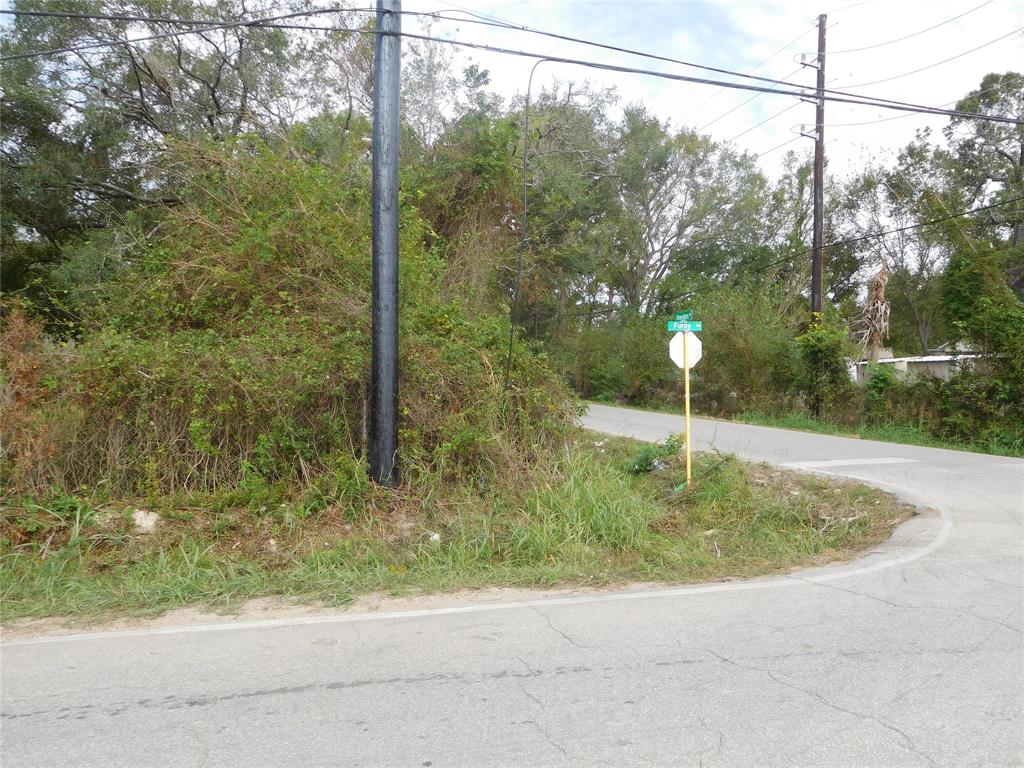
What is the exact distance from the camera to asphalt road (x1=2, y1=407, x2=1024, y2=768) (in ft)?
11.1

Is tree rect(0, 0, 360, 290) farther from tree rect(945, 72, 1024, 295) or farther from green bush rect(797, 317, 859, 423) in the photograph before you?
tree rect(945, 72, 1024, 295)

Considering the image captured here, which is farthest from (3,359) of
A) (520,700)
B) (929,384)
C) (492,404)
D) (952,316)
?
(952,316)

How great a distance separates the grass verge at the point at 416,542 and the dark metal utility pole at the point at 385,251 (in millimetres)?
707

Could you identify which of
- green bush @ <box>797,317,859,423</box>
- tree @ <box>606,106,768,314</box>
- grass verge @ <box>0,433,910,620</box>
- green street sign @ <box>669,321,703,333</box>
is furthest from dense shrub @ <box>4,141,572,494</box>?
tree @ <box>606,106,768,314</box>

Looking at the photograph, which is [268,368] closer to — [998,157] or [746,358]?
[746,358]

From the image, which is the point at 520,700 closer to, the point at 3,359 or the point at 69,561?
the point at 69,561

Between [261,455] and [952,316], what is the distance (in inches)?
939

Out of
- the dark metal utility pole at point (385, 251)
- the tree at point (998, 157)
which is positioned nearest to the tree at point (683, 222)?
the tree at point (998, 157)

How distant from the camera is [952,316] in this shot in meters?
24.1

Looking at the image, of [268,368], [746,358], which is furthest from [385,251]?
[746,358]

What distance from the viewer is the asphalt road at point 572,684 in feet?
11.1

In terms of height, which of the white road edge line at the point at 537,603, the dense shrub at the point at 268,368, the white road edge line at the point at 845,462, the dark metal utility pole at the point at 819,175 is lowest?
the white road edge line at the point at 537,603

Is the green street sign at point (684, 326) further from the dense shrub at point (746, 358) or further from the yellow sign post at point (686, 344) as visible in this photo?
the dense shrub at point (746, 358)

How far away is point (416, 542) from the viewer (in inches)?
278
